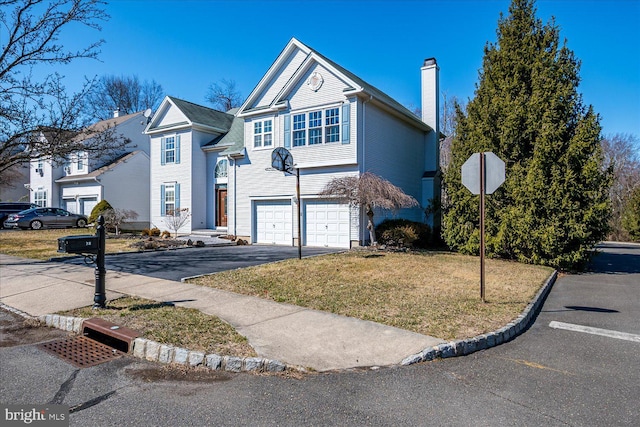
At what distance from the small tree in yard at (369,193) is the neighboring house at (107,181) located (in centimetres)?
1884

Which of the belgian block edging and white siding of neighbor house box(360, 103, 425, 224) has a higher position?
white siding of neighbor house box(360, 103, 425, 224)

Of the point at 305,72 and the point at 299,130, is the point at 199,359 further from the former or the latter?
the point at 305,72

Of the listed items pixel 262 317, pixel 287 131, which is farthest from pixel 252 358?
pixel 287 131

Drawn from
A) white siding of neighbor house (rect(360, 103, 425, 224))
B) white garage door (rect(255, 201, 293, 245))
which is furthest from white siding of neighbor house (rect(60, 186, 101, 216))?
white siding of neighbor house (rect(360, 103, 425, 224))

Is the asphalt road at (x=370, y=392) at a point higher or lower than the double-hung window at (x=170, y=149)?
lower

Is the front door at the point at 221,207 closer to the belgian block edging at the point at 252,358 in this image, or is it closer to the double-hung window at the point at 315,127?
the double-hung window at the point at 315,127

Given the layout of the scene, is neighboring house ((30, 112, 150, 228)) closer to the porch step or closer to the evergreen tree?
the porch step

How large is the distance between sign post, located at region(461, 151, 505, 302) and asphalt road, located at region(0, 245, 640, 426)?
2583 millimetres

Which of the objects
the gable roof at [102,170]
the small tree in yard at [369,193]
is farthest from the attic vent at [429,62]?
the gable roof at [102,170]

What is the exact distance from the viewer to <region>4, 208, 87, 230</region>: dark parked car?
81.4ft

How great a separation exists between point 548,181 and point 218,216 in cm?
1689

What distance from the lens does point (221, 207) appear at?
22.3m

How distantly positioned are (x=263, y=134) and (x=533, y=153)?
11.3m

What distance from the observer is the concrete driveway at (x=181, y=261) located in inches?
392
